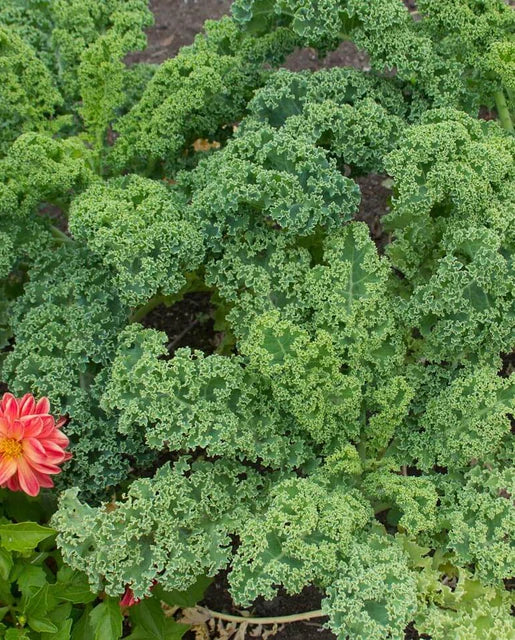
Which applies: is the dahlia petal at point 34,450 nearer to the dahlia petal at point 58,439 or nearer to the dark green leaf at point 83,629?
the dahlia petal at point 58,439

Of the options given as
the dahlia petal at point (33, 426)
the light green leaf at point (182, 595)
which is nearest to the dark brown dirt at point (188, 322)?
the light green leaf at point (182, 595)

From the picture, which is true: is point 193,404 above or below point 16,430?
above

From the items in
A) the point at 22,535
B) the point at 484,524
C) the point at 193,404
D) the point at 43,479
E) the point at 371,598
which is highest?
the point at 484,524

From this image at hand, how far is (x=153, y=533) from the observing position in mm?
3145

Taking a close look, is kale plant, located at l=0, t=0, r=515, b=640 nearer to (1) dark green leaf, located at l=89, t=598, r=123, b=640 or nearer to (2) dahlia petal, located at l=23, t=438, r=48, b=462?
(1) dark green leaf, located at l=89, t=598, r=123, b=640

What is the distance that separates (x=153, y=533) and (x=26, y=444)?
2.05 feet

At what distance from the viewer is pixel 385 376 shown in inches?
139

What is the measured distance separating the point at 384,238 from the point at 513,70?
1.47m

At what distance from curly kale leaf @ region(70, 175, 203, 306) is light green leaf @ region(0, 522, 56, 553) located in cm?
103

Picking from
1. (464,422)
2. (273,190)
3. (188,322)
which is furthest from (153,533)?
(188,322)

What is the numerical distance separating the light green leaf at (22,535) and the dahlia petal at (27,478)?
0.41ft

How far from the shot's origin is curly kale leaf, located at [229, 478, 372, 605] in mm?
2935

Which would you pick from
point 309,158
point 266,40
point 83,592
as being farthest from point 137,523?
point 266,40

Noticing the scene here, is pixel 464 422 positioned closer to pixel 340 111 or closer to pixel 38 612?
pixel 340 111
